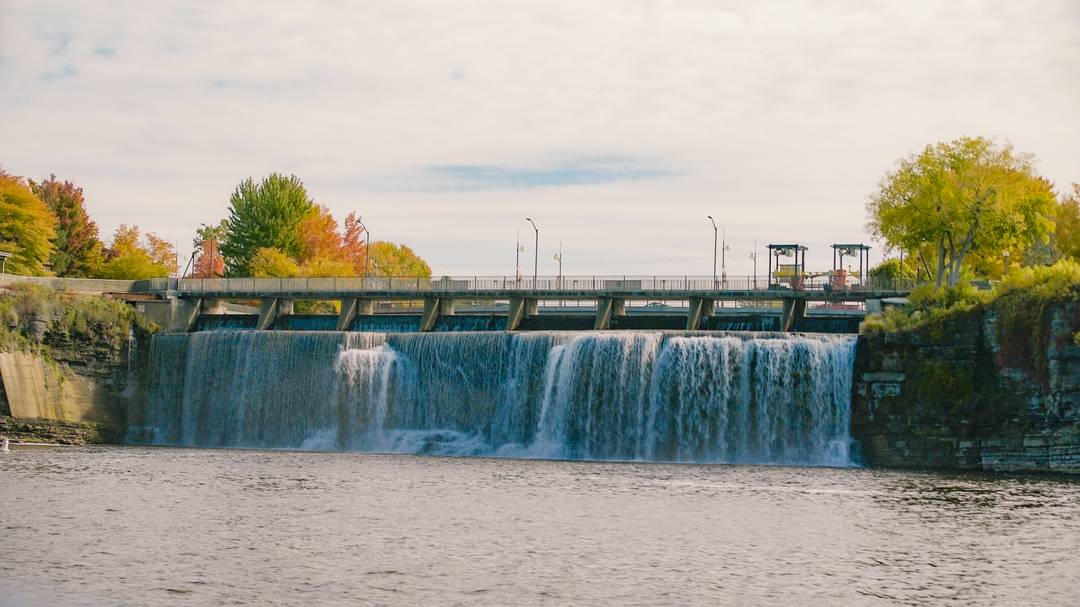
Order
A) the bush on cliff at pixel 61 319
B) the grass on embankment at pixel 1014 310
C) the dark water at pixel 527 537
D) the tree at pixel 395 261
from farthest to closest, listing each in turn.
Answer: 1. the tree at pixel 395 261
2. the bush on cliff at pixel 61 319
3. the grass on embankment at pixel 1014 310
4. the dark water at pixel 527 537

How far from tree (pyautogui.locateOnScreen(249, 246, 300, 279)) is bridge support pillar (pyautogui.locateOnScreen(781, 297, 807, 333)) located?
193 feet

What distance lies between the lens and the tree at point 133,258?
452 ft

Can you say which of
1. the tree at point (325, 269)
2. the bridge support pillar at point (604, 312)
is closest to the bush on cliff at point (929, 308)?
the bridge support pillar at point (604, 312)

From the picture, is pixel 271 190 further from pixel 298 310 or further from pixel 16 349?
pixel 16 349

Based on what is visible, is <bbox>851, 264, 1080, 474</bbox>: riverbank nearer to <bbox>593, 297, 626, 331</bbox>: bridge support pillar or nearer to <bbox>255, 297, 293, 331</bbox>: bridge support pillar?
<bbox>593, 297, 626, 331</bbox>: bridge support pillar

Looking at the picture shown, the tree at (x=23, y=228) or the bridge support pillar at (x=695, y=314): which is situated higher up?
the tree at (x=23, y=228)

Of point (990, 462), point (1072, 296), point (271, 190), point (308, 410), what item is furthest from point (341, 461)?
point (271, 190)

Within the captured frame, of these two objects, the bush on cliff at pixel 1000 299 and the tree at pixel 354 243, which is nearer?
the bush on cliff at pixel 1000 299

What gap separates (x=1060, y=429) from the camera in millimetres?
73000

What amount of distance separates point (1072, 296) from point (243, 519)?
147ft

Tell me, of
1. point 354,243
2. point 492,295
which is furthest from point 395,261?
point 492,295

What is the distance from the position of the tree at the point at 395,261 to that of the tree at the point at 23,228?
48.1 m

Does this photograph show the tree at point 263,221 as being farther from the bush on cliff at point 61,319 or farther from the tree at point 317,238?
the bush on cliff at point 61,319

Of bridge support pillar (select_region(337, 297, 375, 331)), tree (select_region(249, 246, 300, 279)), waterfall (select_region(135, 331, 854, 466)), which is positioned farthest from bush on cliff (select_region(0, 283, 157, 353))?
tree (select_region(249, 246, 300, 279))
